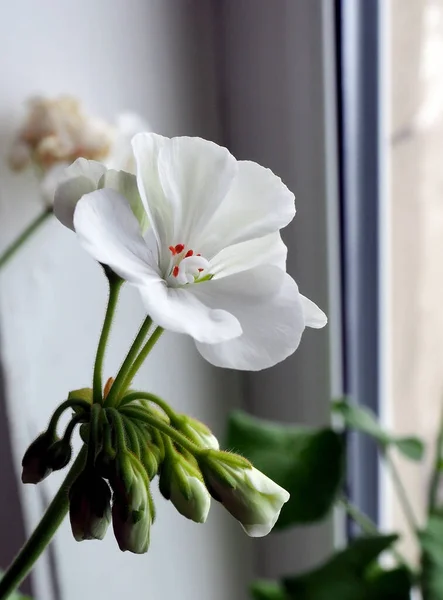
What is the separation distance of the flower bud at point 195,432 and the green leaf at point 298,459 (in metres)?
0.40

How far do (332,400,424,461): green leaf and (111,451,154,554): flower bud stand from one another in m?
0.46

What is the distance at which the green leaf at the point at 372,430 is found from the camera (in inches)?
26.7

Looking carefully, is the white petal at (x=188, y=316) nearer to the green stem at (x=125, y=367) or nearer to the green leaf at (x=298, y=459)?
the green stem at (x=125, y=367)

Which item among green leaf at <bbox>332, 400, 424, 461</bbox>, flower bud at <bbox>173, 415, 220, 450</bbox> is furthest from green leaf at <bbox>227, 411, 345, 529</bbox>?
flower bud at <bbox>173, 415, 220, 450</bbox>

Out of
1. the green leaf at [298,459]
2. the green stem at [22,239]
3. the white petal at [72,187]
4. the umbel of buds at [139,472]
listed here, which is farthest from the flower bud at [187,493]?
the green leaf at [298,459]

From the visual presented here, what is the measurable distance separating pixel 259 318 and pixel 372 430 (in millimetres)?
496

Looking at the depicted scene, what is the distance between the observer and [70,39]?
56 cm

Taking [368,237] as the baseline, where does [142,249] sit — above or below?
above

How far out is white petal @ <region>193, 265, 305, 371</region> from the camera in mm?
225

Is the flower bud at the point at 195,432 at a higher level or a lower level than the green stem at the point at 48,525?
higher

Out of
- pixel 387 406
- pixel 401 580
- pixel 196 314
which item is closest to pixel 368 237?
pixel 387 406

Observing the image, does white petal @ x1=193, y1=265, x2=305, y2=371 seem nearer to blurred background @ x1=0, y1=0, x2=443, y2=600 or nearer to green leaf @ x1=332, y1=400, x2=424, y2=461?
blurred background @ x1=0, y1=0, x2=443, y2=600

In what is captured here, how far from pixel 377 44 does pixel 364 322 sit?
1.01 feet

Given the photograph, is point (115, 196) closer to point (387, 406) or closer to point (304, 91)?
point (304, 91)
